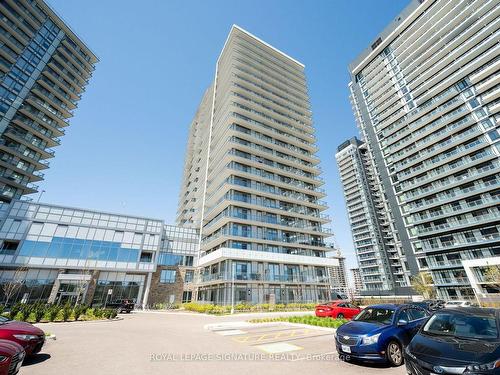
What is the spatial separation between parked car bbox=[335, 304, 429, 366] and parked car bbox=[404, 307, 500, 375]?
1.10 m

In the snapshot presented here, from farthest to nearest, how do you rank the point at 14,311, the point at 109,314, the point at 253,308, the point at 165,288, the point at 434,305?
the point at 165,288 → the point at 253,308 → the point at 109,314 → the point at 434,305 → the point at 14,311

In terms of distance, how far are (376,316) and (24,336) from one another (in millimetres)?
12541

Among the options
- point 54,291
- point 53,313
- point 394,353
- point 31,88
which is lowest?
point 394,353

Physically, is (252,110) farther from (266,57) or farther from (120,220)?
(120,220)

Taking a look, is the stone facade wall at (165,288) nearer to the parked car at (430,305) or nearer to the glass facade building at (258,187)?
the glass facade building at (258,187)

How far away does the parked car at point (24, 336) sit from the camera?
7874 mm

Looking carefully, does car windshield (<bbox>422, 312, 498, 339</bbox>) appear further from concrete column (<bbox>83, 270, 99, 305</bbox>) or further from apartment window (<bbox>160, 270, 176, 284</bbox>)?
apartment window (<bbox>160, 270, 176, 284</bbox>)

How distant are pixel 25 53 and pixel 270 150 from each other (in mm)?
54296

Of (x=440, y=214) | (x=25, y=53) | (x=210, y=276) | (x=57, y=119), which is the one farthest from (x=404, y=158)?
(x=25, y=53)

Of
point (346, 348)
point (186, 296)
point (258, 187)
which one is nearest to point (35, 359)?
point (346, 348)

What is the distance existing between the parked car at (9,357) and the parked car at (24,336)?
93.5 inches

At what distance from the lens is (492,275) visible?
1375 inches

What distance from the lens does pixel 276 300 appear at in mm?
34031

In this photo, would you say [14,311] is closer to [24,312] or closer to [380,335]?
[24,312]
